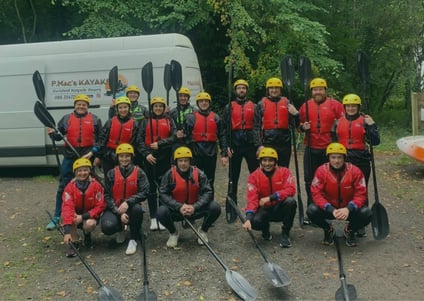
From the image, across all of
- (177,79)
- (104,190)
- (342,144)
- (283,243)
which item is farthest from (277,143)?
(104,190)

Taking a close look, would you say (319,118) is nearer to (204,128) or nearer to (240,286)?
(204,128)

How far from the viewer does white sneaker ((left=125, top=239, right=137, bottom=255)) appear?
18.7 ft

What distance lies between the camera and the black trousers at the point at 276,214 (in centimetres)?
572

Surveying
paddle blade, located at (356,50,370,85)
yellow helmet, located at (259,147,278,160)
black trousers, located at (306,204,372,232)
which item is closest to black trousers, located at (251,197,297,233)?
black trousers, located at (306,204,372,232)

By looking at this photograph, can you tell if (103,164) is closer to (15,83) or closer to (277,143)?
(277,143)

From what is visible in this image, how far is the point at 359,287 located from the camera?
4.64 m

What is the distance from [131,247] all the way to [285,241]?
1.84 metres

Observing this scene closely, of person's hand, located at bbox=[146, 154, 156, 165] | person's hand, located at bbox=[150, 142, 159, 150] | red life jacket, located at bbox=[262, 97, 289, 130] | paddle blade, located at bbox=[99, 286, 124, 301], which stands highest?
red life jacket, located at bbox=[262, 97, 289, 130]

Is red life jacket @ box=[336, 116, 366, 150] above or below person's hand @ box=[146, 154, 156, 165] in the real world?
above

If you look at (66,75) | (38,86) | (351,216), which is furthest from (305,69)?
(66,75)

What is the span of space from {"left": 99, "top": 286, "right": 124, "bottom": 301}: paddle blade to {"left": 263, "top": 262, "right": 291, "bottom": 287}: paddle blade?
1427mm

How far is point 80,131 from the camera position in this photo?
6488mm

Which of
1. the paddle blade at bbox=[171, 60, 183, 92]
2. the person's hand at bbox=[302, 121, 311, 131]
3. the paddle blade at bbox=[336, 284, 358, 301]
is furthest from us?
the paddle blade at bbox=[171, 60, 183, 92]

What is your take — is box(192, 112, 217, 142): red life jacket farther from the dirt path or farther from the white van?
the white van
